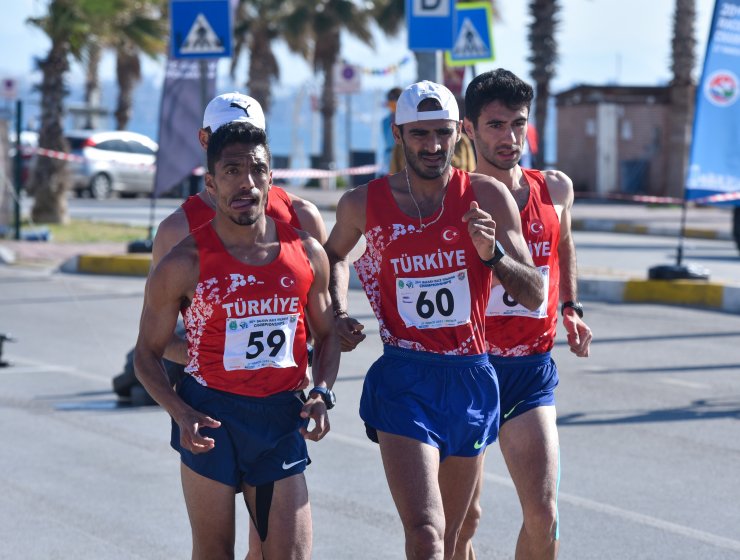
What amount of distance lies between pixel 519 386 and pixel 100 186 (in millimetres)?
31057

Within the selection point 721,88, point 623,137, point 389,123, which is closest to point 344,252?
point 389,123

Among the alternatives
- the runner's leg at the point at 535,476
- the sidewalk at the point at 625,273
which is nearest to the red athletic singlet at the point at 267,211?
the runner's leg at the point at 535,476

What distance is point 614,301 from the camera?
1538 cm

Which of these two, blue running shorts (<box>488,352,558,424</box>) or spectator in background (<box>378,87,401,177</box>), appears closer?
blue running shorts (<box>488,352,558,424</box>)

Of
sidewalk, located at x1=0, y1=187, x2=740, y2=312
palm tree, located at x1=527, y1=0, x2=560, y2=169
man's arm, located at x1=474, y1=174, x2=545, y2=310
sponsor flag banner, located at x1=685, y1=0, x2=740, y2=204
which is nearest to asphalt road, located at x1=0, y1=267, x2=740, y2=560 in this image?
man's arm, located at x1=474, y1=174, x2=545, y2=310

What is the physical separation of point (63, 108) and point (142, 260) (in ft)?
24.9

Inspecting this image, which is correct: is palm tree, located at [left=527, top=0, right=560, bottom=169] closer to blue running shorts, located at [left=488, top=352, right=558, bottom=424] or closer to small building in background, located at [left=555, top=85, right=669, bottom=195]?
small building in background, located at [left=555, top=85, right=669, bottom=195]

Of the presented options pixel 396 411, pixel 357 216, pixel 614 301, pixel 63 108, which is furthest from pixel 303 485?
pixel 63 108

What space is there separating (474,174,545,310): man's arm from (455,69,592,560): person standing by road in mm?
166

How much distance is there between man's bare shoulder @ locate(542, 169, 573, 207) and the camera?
5609mm

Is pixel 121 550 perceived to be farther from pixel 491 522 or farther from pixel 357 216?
pixel 357 216

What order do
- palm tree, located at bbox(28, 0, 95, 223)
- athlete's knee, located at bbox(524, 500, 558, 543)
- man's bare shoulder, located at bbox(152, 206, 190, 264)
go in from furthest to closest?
palm tree, located at bbox(28, 0, 95, 223) < man's bare shoulder, located at bbox(152, 206, 190, 264) < athlete's knee, located at bbox(524, 500, 558, 543)

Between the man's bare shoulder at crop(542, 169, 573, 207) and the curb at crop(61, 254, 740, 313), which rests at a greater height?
the man's bare shoulder at crop(542, 169, 573, 207)

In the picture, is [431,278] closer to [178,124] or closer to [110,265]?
[178,124]
